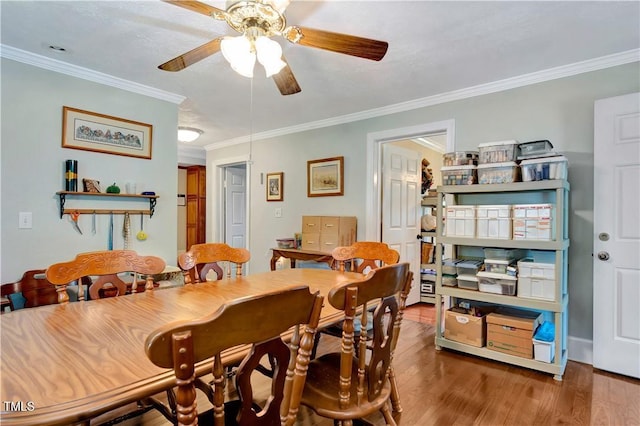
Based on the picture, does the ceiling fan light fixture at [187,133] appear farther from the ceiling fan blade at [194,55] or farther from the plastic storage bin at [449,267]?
the plastic storage bin at [449,267]

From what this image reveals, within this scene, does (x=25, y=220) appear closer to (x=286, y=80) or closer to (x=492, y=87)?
(x=286, y=80)

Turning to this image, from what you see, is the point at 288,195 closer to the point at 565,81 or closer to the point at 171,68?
the point at 171,68

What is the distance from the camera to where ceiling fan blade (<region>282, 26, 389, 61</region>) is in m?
1.59

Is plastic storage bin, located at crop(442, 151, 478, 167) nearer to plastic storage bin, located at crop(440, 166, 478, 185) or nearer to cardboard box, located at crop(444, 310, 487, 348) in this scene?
plastic storage bin, located at crop(440, 166, 478, 185)

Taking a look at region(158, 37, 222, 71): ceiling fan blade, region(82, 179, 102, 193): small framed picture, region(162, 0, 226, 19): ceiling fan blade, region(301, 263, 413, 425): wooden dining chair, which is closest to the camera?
region(301, 263, 413, 425): wooden dining chair

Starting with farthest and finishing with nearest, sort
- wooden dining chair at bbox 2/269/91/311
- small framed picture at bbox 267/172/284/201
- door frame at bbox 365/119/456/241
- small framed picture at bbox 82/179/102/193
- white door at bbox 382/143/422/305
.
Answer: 1. small framed picture at bbox 267/172/284/201
2. white door at bbox 382/143/422/305
3. door frame at bbox 365/119/456/241
4. small framed picture at bbox 82/179/102/193
5. wooden dining chair at bbox 2/269/91/311

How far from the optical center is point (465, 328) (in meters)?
2.73

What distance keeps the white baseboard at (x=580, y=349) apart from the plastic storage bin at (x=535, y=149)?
147cm

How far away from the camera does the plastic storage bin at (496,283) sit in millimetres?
2547

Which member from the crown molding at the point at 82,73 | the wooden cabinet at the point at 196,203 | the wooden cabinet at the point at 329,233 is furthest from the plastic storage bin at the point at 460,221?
the wooden cabinet at the point at 196,203

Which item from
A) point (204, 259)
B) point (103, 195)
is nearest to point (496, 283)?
point (204, 259)

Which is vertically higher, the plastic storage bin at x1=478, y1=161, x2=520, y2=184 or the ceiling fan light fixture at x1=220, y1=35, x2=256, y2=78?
the ceiling fan light fixture at x1=220, y1=35, x2=256, y2=78

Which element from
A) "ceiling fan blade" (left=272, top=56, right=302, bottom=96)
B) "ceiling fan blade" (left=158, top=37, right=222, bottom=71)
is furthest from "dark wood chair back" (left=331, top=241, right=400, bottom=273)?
"ceiling fan blade" (left=158, top=37, right=222, bottom=71)

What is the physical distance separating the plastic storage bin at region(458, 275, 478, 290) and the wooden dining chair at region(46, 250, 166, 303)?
88.1 inches
